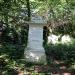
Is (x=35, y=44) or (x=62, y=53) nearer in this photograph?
(x=35, y=44)

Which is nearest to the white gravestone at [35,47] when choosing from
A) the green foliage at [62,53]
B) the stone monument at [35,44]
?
the stone monument at [35,44]

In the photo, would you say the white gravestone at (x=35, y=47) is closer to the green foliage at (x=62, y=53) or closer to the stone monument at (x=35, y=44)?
the stone monument at (x=35, y=44)

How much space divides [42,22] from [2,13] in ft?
4.52

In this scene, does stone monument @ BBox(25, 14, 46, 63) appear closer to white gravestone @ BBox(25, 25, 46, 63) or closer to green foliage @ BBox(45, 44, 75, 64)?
white gravestone @ BBox(25, 25, 46, 63)

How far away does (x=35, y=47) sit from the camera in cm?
872

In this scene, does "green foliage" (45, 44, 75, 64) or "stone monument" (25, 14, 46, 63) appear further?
"green foliage" (45, 44, 75, 64)

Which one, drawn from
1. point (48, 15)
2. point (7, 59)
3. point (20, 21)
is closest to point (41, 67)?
point (7, 59)

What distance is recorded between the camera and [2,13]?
8.70m

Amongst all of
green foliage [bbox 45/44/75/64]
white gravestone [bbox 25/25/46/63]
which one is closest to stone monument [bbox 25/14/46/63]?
white gravestone [bbox 25/25/46/63]

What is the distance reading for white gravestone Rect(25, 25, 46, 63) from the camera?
8.59m

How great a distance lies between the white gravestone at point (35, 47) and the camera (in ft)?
28.2

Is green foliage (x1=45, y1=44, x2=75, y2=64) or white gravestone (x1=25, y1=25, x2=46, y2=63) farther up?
white gravestone (x1=25, y1=25, x2=46, y2=63)

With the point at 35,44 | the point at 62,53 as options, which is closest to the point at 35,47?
the point at 35,44

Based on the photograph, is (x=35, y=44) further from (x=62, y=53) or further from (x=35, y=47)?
(x=62, y=53)
